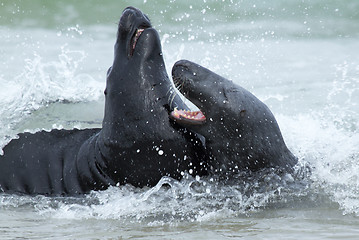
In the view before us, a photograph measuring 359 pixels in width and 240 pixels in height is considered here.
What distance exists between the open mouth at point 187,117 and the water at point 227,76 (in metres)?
0.47

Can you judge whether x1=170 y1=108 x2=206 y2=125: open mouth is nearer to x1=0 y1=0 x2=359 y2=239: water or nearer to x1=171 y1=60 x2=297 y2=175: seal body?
x1=171 y1=60 x2=297 y2=175: seal body

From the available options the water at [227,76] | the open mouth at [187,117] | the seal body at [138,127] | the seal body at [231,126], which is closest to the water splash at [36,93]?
the water at [227,76]

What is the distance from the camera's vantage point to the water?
4.48 m

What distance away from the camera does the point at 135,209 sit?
4.83 m

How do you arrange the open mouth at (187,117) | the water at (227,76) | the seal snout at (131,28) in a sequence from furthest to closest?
the seal snout at (131,28) → the open mouth at (187,117) → the water at (227,76)

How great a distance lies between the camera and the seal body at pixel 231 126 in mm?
Answer: 5141

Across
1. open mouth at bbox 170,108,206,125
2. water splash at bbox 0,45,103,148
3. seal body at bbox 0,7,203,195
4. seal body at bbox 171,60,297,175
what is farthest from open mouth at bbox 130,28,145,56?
water splash at bbox 0,45,103,148

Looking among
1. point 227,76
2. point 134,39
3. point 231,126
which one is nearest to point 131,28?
point 134,39

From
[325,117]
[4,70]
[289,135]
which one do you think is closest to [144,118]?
[289,135]

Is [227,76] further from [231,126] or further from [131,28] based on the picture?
[231,126]

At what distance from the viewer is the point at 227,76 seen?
10.3 meters

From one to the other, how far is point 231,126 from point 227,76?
17.0 ft

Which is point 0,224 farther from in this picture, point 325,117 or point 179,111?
point 325,117

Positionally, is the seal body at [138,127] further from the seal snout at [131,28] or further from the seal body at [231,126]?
the seal body at [231,126]
